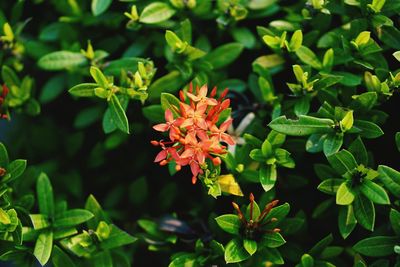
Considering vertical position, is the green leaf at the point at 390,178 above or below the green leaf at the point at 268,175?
above

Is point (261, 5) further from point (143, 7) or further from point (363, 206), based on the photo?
point (363, 206)

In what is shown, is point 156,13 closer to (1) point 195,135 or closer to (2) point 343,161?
(1) point 195,135

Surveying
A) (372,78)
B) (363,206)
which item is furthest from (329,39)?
(363,206)

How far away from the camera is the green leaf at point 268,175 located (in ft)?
5.78

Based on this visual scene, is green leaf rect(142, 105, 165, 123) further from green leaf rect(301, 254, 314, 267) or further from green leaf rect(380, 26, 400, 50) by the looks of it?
green leaf rect(380, 26, 400, 50)

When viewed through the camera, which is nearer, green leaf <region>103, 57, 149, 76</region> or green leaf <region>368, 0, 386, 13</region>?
green leaf <region>368, 0, 386, 13</region>

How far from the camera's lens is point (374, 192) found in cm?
166

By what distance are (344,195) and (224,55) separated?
0.68 m

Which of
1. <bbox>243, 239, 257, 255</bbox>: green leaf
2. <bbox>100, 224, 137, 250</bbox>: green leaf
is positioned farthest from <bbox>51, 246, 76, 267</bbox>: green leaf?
<bbox>243, 239, 257, 255</bbox>: green leaf

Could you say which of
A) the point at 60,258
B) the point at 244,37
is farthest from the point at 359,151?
the point at 60,258

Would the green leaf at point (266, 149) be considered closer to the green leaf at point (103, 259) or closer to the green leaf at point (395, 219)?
the green leaf at point (395, 219)

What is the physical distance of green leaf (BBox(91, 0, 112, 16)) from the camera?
202 centimetres

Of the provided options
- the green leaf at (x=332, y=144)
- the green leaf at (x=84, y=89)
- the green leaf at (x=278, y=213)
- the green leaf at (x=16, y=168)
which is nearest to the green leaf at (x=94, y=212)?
the green leaf at (x=16, y=168)

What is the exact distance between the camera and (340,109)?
172 centimetres
